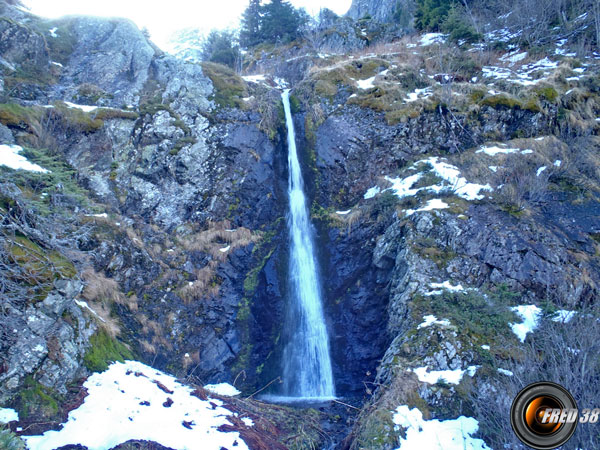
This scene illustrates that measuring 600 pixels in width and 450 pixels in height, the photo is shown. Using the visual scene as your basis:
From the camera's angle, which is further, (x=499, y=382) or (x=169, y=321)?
(x=169, y=321)

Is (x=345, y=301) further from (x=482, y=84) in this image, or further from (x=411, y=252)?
(x=482, y=84)

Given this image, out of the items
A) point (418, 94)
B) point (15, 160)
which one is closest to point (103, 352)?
point (15, 160)

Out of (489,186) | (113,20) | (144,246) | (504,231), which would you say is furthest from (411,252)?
(113,20)

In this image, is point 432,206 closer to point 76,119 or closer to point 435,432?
point 435,432

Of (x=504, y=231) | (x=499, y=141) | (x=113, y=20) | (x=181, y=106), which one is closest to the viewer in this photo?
(x=504, y=231)

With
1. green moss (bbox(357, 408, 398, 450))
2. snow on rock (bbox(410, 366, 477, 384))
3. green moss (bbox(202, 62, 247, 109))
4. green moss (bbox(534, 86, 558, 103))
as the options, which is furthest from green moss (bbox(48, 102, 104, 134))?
green moss (bbox(534, 86, 558, 103))

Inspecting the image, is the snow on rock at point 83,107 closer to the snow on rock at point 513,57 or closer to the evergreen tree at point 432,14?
the snow on rock at point 513,57

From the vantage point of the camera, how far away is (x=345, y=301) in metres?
10.9

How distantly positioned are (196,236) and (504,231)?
9250mm

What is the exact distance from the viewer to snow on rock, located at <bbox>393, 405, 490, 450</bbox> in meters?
5.85

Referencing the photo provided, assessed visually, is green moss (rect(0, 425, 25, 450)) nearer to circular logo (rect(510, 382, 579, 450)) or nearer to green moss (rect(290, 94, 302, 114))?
circular logo (rect(510, 382, 579, 450))

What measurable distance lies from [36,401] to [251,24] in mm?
28842

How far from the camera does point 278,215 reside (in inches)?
524

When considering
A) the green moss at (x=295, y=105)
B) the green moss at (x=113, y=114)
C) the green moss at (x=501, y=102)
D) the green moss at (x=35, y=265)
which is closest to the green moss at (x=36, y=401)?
the green moss at (x=35, y=265)
